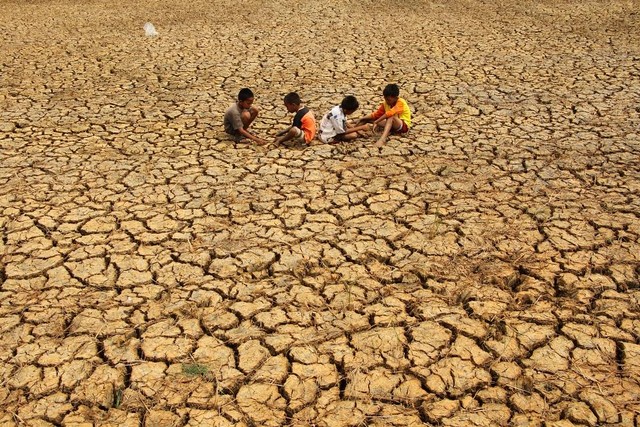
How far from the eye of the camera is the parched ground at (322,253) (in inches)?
99.6

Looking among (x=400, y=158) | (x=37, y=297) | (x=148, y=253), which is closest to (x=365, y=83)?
(x=400, y=158)

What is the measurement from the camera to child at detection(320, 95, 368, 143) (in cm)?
499

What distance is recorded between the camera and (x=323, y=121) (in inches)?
200

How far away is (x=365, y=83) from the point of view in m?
6.62

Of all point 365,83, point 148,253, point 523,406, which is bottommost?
point 523,406

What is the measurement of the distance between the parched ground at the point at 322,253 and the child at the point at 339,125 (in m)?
0.12

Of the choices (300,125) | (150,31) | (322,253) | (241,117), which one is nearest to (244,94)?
(241,117)

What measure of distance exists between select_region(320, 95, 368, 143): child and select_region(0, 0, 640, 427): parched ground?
0.12 meters

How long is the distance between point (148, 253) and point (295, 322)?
115 cm

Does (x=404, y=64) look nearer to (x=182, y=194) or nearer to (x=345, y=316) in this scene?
(x=182, y=194)

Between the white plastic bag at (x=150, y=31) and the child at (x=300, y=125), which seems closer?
the child at (x=300, y=125)

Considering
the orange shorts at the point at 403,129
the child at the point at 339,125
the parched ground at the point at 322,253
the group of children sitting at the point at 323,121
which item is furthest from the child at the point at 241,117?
the orange shorts at the point at 403,129

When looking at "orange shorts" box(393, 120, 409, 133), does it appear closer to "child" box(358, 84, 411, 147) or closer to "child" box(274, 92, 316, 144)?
"child" box(358, 84, 411, 147)

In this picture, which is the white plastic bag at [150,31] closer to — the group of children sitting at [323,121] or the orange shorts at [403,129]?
the group of children sitting at [323,121]
